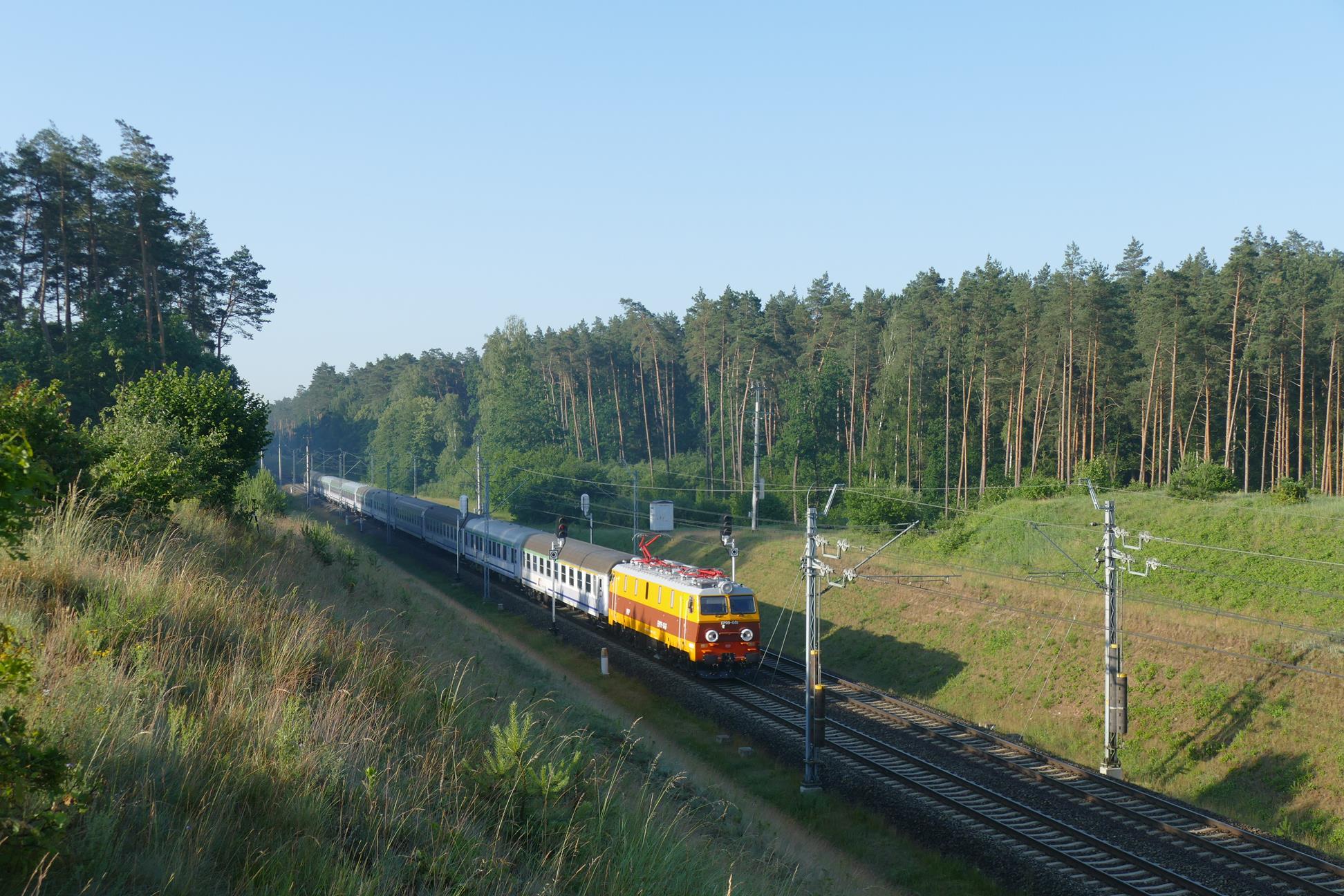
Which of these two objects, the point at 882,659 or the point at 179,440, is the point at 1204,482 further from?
the point at 179,440

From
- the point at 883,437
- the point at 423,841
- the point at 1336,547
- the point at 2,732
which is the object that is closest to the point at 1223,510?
the point at 1336,547

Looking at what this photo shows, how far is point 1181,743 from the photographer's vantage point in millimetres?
23344

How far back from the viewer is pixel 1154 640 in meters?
27.0

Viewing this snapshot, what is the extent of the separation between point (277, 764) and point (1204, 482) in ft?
136

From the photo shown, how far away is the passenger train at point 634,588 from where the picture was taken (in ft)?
88.7

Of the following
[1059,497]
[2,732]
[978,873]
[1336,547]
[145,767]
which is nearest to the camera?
[2,732]

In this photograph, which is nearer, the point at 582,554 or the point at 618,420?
the point at 582,554

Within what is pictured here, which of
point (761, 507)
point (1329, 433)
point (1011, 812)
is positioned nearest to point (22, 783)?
point (1011, 812)

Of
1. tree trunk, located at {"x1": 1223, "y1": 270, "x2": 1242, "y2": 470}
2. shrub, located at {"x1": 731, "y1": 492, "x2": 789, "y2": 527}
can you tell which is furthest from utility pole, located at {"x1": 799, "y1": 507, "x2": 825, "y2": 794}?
shrub, located at {"x1": 731, "y1": 492, "x2": 789, "y2": 527}

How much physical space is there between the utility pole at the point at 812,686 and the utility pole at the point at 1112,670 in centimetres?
705

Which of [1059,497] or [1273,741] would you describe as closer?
[1273,741]

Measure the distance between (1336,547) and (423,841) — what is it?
34500 millimetres

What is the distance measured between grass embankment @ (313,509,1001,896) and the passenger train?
2.01m

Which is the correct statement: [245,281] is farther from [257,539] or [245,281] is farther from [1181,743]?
[1181,743]
